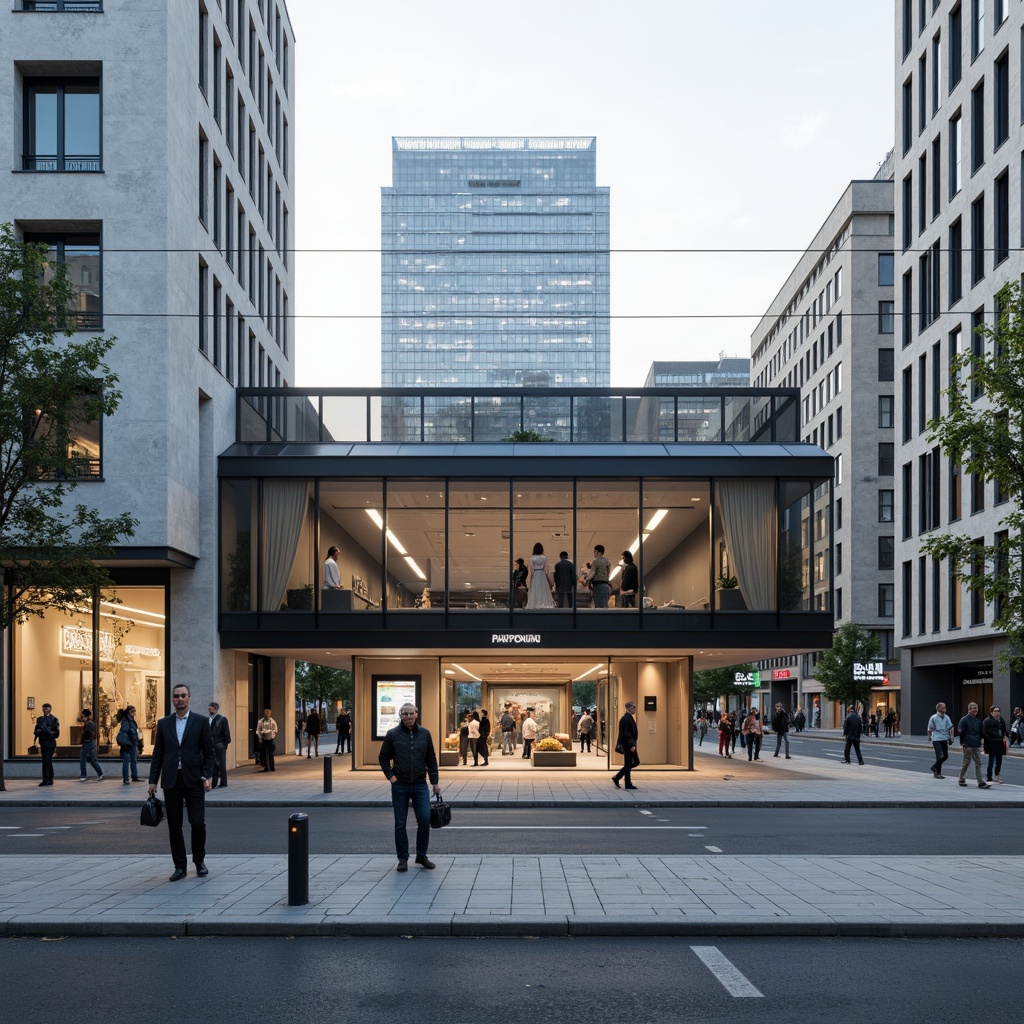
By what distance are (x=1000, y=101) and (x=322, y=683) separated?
4767cm

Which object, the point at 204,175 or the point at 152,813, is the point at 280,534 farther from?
the point at 152,813

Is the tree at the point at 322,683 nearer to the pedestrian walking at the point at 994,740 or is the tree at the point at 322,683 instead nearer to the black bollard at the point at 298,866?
the pedestrian walking at the point at 994,740

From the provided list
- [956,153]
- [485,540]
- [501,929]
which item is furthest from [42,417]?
[956,153]

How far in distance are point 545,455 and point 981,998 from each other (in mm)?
22183

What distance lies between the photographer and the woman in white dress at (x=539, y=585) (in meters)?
29.5

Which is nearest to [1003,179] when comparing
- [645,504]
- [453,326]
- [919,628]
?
[919,628]

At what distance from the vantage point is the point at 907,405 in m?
60.8

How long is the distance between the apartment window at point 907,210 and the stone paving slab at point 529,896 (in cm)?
5131

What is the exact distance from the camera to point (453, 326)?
199 m

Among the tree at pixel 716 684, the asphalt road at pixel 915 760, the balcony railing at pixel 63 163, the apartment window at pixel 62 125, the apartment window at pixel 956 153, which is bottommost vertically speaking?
the tree at pixel 716 684

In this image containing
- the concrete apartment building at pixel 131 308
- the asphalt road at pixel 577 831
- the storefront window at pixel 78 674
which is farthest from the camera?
the storefront window at pixel 78 674

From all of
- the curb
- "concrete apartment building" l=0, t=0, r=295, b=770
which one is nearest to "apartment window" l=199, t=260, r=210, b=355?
"concrete apartment building" l=0, t=0, r=295, b=770

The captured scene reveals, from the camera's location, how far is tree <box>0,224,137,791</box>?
2280 cm

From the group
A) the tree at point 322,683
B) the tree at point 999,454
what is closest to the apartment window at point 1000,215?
the tree at point 999,454
